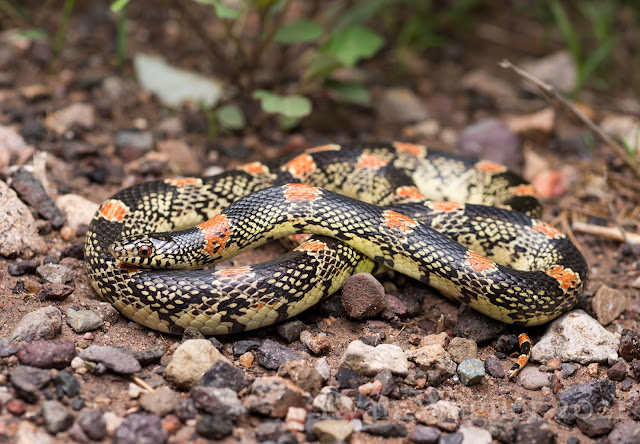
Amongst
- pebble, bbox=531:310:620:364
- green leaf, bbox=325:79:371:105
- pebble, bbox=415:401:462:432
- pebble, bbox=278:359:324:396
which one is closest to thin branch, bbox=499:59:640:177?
green leaf, bbox=325:79:371:105

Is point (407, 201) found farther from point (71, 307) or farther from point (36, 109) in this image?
point (36, 109)

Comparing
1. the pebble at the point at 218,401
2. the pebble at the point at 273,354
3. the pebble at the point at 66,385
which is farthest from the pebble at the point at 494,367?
the pebble at the point at 66,385

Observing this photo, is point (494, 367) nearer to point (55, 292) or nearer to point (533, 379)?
point (533, 379)

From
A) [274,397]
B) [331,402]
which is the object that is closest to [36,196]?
[274,397]

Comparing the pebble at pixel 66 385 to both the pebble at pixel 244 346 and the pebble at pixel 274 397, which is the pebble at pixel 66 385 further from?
the pebble at pixel 244 346

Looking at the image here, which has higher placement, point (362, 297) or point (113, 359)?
point (113, 359)

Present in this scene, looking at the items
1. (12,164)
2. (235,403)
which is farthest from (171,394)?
(12,164)
